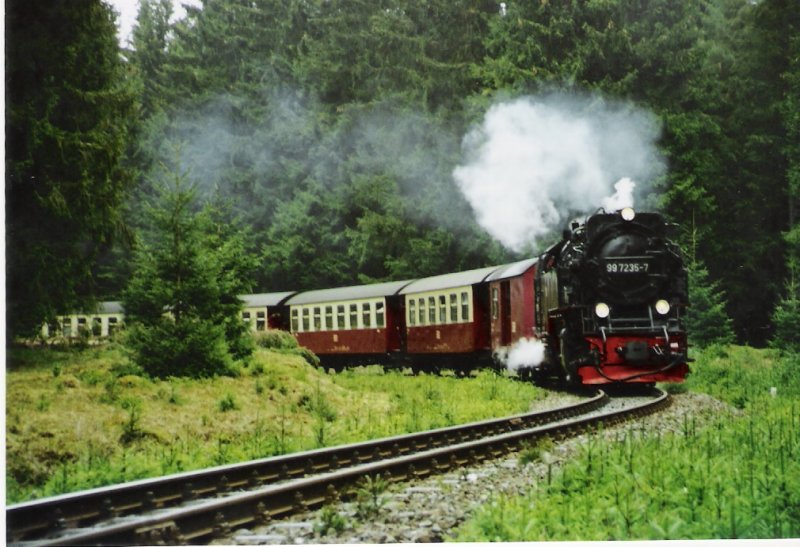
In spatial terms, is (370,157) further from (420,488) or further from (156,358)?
(420,488)

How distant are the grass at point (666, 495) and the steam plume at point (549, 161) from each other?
2949 mm

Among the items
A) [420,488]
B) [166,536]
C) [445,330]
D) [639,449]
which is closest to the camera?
[166,536]

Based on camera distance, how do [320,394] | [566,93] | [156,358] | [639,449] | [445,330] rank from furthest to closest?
[445,330], [566,93], [320,394], [156,358], [639,449]

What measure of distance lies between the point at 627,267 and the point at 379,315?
12.4 ft

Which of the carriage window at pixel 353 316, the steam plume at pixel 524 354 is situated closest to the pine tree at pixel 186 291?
the carriage window at pixel 353 316

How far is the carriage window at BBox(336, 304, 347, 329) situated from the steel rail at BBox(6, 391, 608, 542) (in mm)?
3620

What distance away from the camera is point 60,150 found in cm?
585

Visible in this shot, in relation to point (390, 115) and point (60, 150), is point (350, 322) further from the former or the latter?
point (60, 150)

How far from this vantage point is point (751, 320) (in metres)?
8.14

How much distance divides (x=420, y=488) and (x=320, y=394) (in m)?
2.48

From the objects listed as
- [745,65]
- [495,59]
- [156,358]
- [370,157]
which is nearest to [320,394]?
[156,358]

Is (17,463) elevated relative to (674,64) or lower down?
lower down

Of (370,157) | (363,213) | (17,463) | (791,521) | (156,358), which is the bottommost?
(791,521)

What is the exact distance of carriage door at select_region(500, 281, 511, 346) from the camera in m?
10.6
